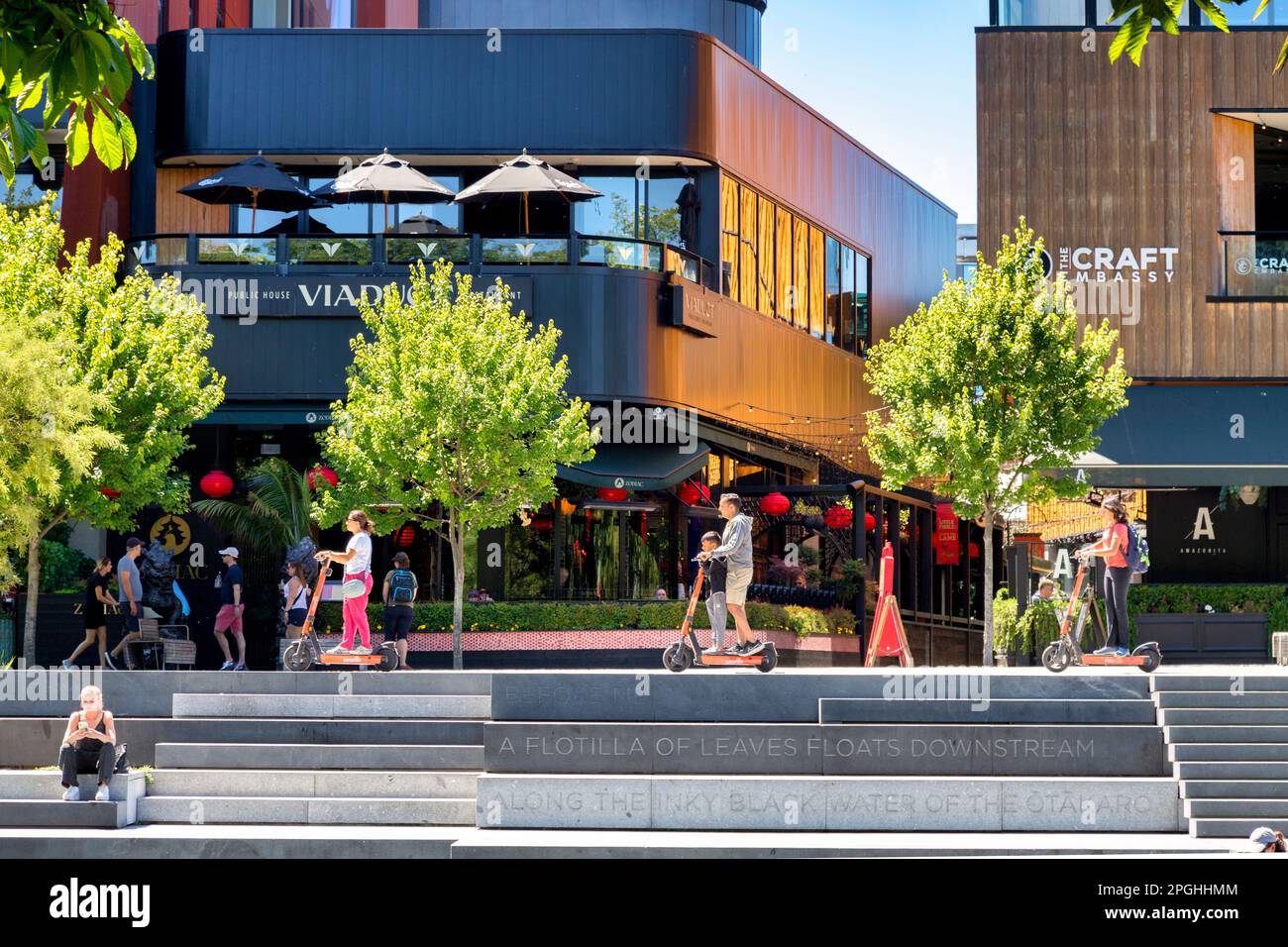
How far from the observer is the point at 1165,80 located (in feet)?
92.9

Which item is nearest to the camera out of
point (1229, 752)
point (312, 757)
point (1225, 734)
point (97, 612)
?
point (1229, 752)

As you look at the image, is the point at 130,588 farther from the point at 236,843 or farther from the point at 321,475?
the point at 236,843

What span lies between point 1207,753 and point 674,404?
15238mm

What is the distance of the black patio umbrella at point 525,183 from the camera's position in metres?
27.7

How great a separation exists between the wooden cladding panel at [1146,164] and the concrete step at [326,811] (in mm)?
16072

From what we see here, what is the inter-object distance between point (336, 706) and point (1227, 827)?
29.6 ft

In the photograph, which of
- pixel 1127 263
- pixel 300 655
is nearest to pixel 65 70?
pixel 300 655

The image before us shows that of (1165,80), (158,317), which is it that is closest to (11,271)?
(158,317)

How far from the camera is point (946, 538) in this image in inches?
1631

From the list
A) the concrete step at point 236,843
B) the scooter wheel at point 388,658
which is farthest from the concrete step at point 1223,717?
the scooter wheel at point 388,658

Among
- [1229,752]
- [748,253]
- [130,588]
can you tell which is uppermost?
[748,253]

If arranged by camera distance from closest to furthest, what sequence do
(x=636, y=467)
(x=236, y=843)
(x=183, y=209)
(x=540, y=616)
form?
(x=236, y=843)
(x=540, y=616)
(x=636, y=467)
(x=183, y=209)

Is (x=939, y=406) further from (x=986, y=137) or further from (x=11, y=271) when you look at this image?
(x=11, y=271)

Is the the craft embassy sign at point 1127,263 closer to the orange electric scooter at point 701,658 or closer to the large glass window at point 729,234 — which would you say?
the large glass window at point 729,234
